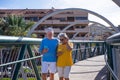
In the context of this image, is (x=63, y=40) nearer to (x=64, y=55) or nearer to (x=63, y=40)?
(x=63, y=40)

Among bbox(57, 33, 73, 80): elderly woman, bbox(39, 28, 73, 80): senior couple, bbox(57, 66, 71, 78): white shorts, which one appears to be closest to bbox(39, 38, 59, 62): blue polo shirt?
bbox(39, 28, 73, 80): senior couple

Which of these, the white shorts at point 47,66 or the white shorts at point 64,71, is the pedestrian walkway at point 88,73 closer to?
the white shorts at point 64,71

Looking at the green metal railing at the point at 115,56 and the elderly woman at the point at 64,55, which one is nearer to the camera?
the green metal railing at the point at 115,56

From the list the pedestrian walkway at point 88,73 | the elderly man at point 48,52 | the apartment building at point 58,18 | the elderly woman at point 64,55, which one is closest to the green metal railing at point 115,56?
the elderly man at point 48,52

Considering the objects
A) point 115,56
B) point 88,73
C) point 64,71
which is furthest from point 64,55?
point 88,73

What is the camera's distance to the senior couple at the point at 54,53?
23.1 ft

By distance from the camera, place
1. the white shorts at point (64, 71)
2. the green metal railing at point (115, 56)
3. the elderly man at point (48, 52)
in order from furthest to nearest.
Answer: the white shorts at point (64, 71) → the elderly man at point (48, 52) → the green metal railing at point (115, 56)

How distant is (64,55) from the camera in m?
7.58

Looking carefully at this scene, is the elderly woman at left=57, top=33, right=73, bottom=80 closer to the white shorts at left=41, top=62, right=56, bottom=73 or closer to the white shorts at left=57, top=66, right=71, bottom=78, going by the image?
the white shorts at left=57, top=66, right=71, bottom=78

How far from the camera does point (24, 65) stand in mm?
5766

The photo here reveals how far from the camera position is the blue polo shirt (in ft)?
23.1

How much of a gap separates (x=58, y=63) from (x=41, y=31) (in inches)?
3064

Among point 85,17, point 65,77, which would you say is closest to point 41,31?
point 85,17

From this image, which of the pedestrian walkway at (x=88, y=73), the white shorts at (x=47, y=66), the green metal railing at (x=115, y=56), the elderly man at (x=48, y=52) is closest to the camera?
the green metal railing at (x=115, y=56)
